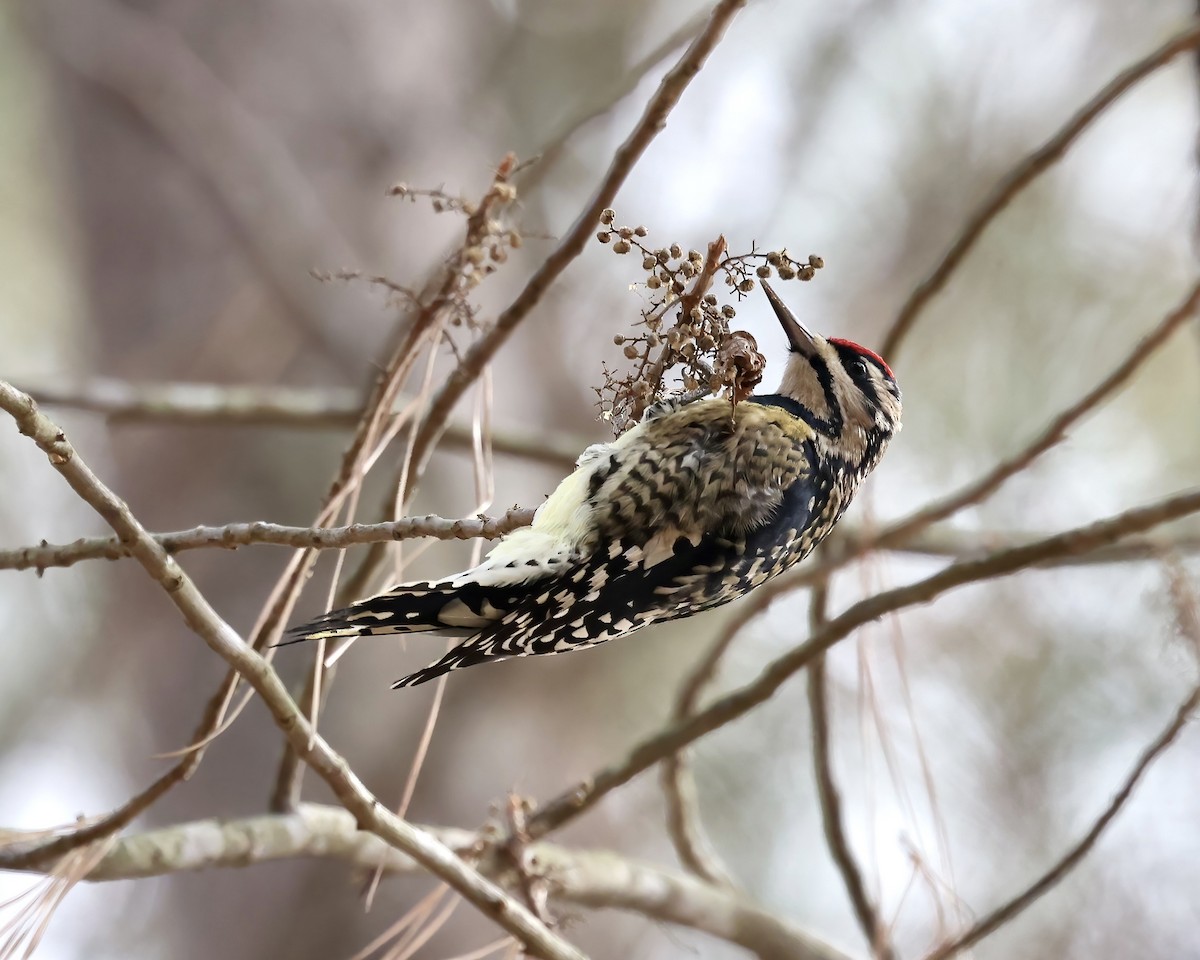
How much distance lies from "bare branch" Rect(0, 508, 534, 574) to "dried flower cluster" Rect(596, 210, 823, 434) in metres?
0.27

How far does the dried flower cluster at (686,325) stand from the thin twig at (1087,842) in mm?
1058

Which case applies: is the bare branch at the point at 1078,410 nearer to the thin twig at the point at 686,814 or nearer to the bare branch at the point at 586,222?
the thin twig at the point at 686,814

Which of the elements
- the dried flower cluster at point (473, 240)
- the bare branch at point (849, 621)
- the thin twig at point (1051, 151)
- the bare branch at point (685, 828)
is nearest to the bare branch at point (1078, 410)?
the thin twig at point (1051, 151)

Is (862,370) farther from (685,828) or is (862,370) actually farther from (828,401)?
(685,828)

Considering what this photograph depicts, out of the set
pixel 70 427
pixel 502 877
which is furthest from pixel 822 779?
pixel 70 427

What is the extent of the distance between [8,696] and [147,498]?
1.94 meters

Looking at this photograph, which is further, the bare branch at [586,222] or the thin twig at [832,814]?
the thin twig at [832,814]

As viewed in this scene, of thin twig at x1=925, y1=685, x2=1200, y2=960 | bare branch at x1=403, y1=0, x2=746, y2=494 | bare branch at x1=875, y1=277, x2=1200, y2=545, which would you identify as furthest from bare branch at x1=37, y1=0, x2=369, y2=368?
thin twig at x1=925, y1=685, x2=1200, y2=960

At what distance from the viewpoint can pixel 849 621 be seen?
7.35ft

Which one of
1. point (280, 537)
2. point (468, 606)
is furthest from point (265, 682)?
point (468, 606)

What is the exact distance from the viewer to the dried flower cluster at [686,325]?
155 cm

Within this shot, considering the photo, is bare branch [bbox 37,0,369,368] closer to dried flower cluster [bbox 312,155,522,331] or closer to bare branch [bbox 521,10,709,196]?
bare branch [bbox 521,10,709,196]

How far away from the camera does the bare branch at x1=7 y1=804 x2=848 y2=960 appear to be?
2.02 m

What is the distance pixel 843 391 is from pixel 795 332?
0.19m
